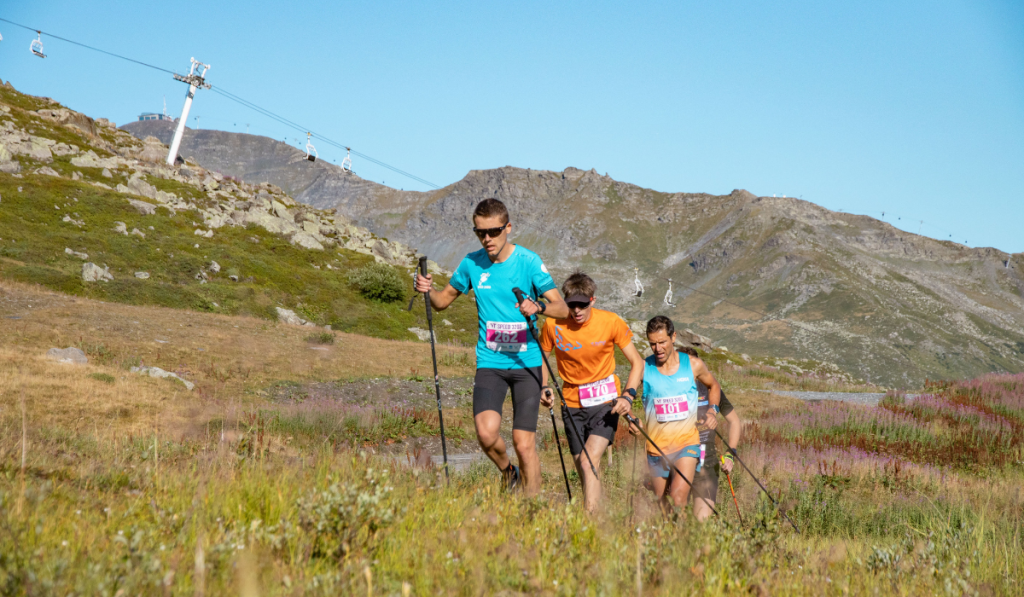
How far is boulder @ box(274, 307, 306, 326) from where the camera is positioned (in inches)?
1321

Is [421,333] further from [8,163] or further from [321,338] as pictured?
[8,163]

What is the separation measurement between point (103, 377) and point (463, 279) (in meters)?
11.0

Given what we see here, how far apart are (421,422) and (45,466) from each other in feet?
35.0

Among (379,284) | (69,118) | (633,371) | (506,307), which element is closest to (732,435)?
(633,371)

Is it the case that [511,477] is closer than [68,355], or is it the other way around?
[511,477]

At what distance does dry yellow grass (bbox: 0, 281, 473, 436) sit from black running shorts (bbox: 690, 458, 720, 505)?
22.4ft

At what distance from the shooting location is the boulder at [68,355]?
14.4 meters

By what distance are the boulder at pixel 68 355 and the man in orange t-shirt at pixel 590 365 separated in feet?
42.8

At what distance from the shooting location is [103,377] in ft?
44.0

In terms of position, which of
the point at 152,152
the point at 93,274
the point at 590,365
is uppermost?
the point at 152,152

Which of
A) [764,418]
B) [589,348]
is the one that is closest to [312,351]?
[764,418]

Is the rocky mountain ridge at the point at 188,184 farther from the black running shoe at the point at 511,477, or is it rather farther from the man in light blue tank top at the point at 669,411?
the man in light blue tank top at the point at 669,411

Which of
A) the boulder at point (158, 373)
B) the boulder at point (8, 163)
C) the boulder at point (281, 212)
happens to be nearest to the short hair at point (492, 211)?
the boulder at point (158, 373)

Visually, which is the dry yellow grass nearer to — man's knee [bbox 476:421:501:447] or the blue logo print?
man's knee [bbox 476:421:501:447]
